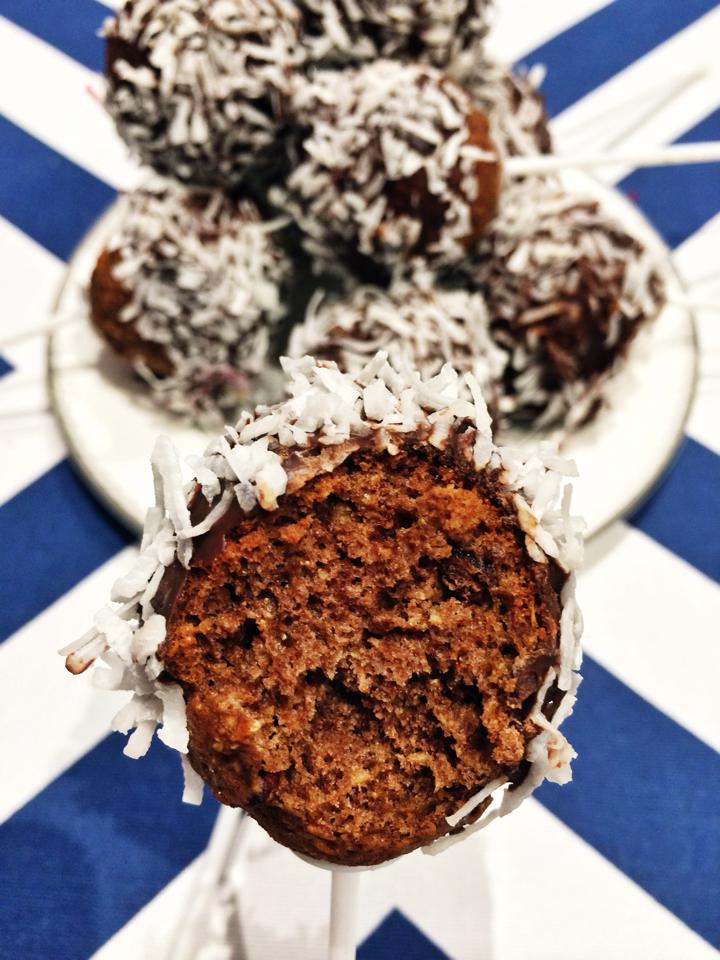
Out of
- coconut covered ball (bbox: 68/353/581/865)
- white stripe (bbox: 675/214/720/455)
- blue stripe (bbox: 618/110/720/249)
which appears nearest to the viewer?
coconut covered ball (bbox: 68/353/581/865)

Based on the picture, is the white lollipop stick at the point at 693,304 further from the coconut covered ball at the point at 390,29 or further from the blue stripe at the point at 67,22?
the blue stripe at the point at 67,22

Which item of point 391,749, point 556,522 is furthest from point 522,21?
point 391,749

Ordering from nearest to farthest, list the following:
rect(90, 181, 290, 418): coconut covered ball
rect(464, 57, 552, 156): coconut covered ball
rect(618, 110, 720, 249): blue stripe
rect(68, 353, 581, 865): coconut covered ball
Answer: rect(68, 353, 581, 865): coconut covered ball → rect(90, 181, 290, 418): coconut covered ball → rect(464, 57, 552, 156): coconut covered ball → rect(618, 110, 720, 249): blue stripe

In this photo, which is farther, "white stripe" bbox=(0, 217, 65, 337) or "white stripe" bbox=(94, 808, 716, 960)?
"white stripe" bbox=(0, 217, 65, 337)

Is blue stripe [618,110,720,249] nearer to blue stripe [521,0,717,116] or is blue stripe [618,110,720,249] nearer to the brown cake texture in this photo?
blue stripe [521,0,717,116]

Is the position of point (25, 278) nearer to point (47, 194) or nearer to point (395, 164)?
point (47, 194)

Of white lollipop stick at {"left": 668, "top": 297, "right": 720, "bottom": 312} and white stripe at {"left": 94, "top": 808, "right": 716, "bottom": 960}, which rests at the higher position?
white lollipop stick at {"left": 668, "top": 297, "right": 720, "bottom": 312}

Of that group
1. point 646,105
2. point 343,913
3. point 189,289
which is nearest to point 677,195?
point 646,105

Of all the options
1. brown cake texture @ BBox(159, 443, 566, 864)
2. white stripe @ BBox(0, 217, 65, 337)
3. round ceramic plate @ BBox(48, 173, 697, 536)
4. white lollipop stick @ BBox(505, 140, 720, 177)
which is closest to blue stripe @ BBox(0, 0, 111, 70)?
white stripe @ BBox(0, 217, 65, 337)
